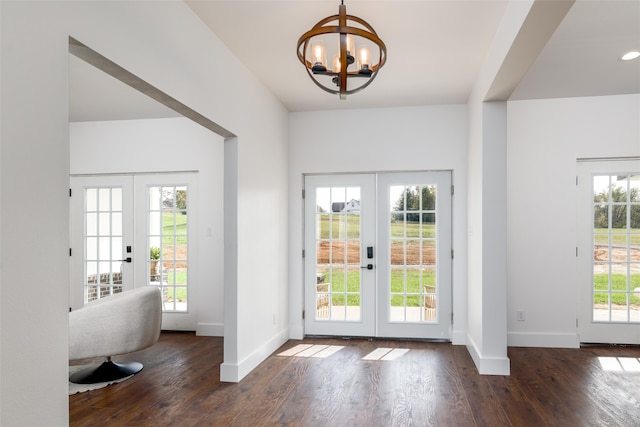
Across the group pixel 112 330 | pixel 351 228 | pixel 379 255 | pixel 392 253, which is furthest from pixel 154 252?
pixel 392 253

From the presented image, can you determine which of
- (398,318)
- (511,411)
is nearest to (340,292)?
(398,318)

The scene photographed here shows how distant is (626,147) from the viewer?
4930 millimetres

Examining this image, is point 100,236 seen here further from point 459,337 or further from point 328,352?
point 459,337

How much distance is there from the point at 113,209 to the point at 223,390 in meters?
3.23

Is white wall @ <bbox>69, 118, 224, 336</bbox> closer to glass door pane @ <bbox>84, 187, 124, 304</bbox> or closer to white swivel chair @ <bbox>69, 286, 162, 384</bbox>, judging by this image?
glass door pane @ <bbox>84, 187, 124, 304</bbox>

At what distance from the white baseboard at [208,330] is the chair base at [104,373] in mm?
1304

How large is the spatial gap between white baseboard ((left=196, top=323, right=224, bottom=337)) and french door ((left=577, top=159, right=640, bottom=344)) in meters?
4.18

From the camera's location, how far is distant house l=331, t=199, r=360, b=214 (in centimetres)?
552

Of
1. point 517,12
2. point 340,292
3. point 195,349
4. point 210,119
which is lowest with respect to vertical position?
point 195,349

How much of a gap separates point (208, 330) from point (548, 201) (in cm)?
427

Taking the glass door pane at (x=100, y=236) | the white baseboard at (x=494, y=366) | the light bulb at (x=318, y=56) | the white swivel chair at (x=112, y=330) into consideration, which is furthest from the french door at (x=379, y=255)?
the light bulb at (x=318, y=56)

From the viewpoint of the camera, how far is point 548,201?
→ 504 cm

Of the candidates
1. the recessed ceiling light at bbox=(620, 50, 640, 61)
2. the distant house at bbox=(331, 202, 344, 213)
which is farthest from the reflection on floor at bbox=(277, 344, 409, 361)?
the recessed ceiling light at bbox=(620, 50, 640, 61)

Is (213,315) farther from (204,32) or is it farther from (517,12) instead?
(517,12)
